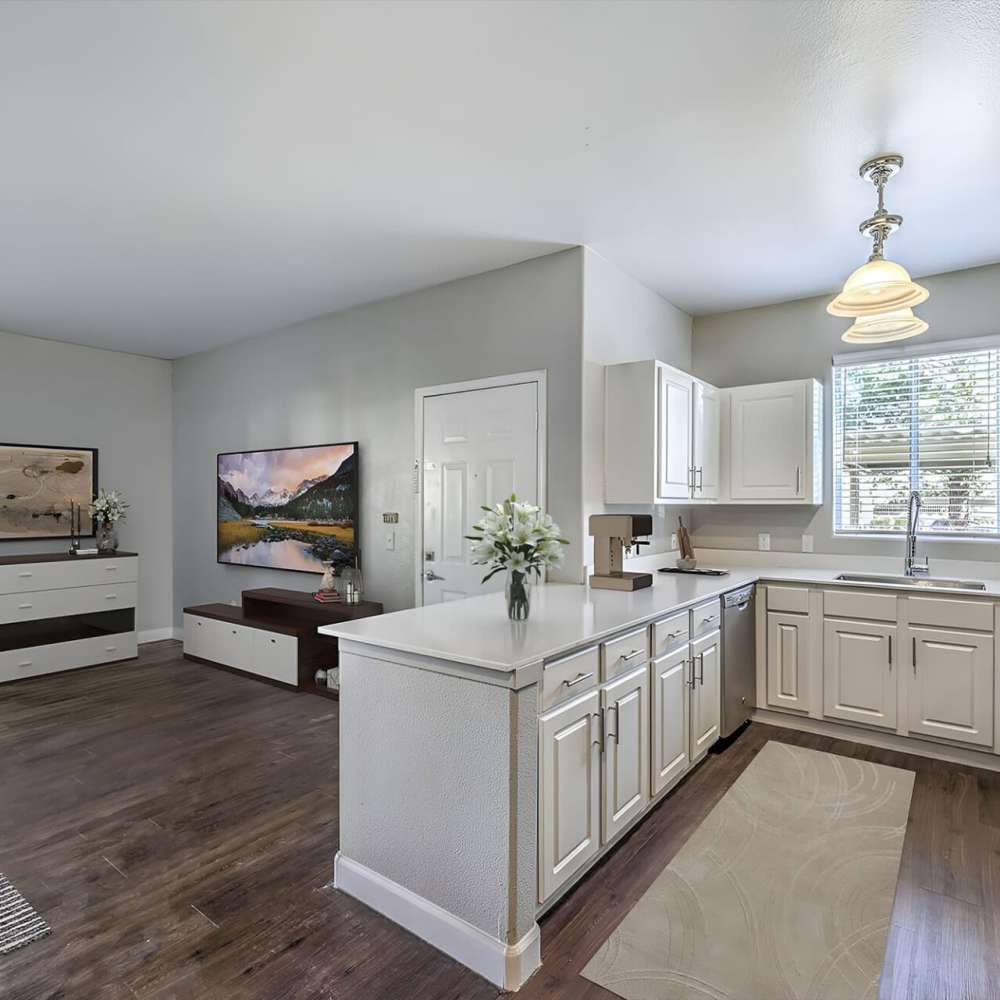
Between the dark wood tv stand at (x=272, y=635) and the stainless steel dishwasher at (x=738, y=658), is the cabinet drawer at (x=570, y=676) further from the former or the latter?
the dark wood tv stand at (x=272, y=635)

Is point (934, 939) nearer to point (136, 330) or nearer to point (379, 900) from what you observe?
point (379, 900)

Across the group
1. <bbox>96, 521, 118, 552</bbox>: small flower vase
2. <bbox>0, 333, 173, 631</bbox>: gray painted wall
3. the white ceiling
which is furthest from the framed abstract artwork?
the white ceiling

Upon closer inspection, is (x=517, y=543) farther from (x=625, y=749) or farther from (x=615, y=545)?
(x=615, y=545)

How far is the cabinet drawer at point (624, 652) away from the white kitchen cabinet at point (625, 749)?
4cm

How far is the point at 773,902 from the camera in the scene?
215 centimetres

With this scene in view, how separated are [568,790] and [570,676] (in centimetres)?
36

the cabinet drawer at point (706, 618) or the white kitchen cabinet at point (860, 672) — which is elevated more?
the cabinet drawer at point (706, 618)

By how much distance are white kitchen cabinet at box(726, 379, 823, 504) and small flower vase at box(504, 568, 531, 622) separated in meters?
2.46

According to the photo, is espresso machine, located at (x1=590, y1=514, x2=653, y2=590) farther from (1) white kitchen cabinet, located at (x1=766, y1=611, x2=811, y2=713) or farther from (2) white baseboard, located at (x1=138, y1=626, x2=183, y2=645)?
(2) white baseboard, located at (x1=138, y1=626, x2=183, y2=645)

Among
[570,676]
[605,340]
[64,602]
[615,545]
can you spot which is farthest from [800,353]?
[64,602]

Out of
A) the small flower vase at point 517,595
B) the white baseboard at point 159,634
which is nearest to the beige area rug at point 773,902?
the small flower vase at point 517,595

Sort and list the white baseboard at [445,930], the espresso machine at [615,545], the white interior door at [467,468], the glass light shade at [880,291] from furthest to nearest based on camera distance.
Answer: the white interior door at [467,468], the espresso machine at [615,545], the glass light shade at [880,291], the white baseboard at [445,930]

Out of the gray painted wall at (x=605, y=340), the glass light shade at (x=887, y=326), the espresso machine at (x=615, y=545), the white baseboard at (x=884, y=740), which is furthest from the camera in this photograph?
the gray painted wall at (x=605, y=340)

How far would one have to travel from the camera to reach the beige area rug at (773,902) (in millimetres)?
1805
